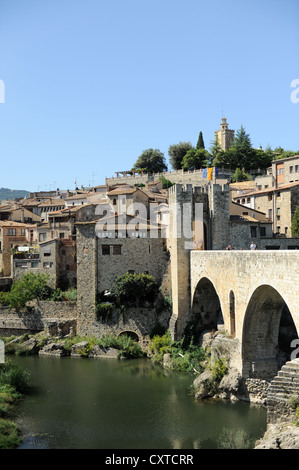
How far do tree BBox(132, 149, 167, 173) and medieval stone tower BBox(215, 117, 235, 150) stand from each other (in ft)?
36.9

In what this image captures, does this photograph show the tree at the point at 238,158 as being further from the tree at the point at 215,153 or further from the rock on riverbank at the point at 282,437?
the rock on riverbank at the point at 282,437

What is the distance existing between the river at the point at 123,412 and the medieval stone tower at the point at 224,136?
58174 mm

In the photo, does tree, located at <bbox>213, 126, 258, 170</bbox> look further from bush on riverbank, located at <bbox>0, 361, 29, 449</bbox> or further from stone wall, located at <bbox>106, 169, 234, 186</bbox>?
bush on riverbank, located at <bbox>0, 361, 29, 449</bbox>

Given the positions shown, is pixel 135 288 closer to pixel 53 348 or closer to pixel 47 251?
pixel 53 348

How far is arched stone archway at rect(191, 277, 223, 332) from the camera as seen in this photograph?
29.7 meters

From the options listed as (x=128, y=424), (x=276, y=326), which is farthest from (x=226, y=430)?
(x=276, y=326)

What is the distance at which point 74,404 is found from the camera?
22.7 metres

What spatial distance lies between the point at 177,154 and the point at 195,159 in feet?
19.6

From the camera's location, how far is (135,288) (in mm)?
31906

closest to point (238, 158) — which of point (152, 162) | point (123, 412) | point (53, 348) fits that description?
point (152, 162)

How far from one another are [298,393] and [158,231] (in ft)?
64.6

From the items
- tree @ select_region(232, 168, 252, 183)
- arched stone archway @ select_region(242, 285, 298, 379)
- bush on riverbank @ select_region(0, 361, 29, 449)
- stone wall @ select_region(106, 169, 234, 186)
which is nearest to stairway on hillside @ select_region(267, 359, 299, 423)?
arched stone archway @ select_region(242, 285, 298, 379)

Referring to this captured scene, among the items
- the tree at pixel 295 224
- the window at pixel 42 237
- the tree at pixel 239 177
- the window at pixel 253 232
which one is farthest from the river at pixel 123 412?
the tree at pixel 239 177

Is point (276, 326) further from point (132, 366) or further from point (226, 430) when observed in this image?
point (132, 366)
